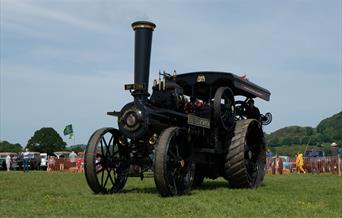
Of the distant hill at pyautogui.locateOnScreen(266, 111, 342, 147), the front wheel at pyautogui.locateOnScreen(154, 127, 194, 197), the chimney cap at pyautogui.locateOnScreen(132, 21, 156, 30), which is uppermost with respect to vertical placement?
the distant hill at pyautogui.locateOnScreen(266, 111, 342, 147)

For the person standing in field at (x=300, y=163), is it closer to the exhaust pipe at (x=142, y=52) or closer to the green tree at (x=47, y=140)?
the exhaust pipe at (x=142, y=52)

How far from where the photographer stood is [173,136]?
1020 cm

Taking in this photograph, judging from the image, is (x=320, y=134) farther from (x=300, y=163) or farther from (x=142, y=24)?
(x=142, y=24)

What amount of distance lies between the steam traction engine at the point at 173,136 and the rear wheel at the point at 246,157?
2 centimetres

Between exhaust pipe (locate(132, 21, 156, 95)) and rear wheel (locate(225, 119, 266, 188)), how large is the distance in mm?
2896

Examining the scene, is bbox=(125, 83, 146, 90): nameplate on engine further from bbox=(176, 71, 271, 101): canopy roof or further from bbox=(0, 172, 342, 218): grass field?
bbox=(176, 71, 271, 101): canopy roof

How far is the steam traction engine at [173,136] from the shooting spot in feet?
34.0

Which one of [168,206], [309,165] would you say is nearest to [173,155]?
[168,206]

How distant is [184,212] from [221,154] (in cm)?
471

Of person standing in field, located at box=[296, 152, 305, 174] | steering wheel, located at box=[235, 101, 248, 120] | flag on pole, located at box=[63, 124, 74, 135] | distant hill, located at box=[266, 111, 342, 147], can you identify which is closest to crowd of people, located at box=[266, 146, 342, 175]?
person standing in field, located at box=[296, 152, 305, 174]

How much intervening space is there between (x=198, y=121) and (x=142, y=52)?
1.89 meters

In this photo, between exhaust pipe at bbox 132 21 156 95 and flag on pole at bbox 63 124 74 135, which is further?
flag on pole at bbox 63 124 74 135

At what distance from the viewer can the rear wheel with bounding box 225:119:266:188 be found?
40.0 feet

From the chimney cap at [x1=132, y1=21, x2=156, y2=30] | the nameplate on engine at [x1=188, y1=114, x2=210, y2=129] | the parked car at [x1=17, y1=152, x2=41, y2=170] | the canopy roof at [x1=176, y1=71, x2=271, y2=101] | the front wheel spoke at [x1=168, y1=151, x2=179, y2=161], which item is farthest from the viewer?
the parked car at [x1=17, y1=152, x2=41, y2=170]
